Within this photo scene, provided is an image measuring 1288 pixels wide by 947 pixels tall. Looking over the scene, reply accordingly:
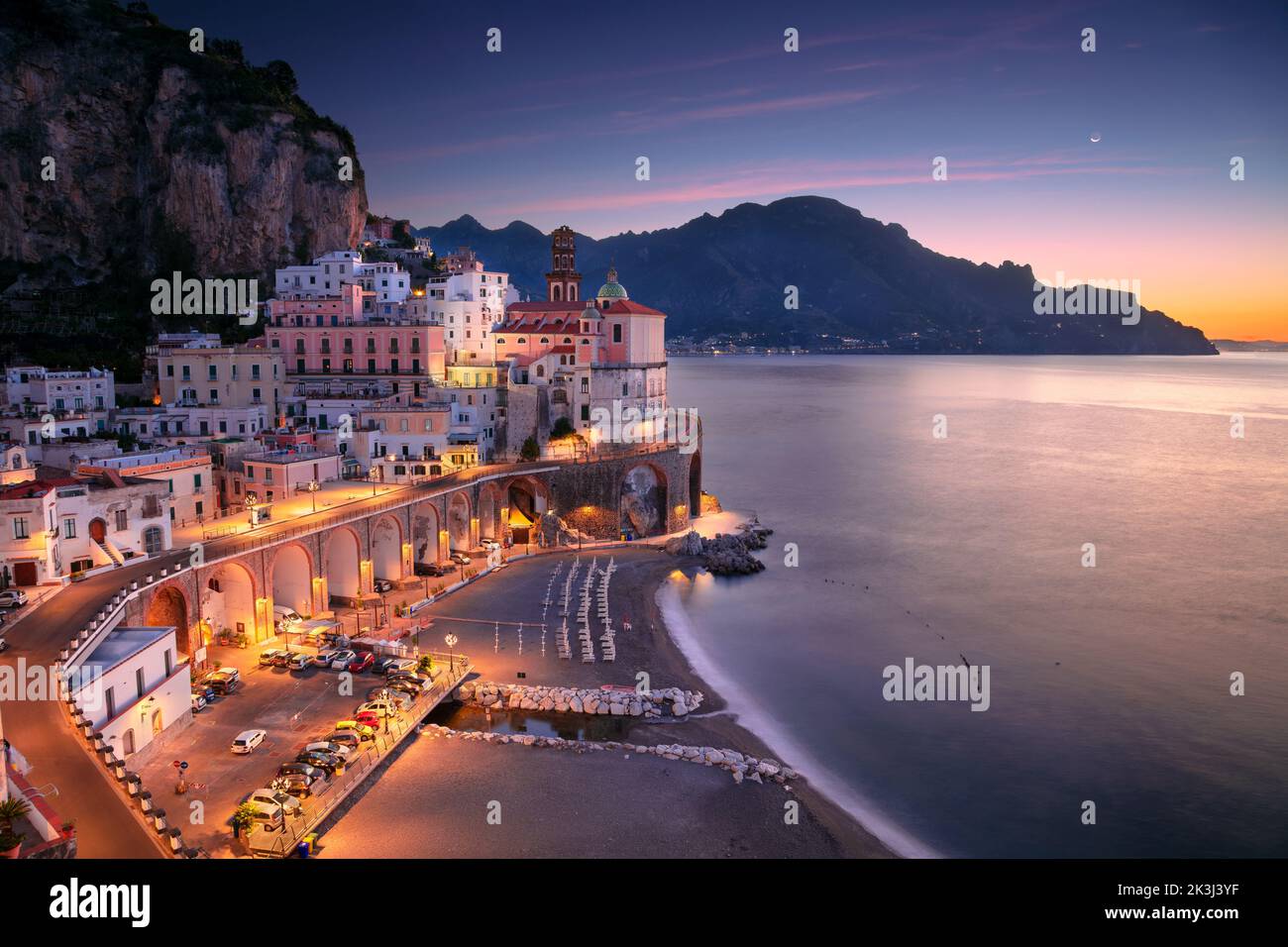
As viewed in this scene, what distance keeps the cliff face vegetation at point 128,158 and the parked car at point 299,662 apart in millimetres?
49299

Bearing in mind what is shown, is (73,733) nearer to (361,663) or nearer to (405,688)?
(405,688)

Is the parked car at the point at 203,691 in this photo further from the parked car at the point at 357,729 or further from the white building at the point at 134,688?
the parked car at the point at 357,729

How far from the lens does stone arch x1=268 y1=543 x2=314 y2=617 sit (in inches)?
1300

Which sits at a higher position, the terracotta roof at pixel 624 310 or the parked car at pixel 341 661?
the terracotta roof at pixel 624 310

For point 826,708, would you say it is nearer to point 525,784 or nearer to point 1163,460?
point 525,784

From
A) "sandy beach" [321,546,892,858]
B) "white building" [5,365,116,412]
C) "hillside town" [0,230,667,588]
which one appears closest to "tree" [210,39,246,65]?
"hillside town" [0,230,667,588]

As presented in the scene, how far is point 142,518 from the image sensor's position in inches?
1201

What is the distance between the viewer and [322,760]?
22.0m

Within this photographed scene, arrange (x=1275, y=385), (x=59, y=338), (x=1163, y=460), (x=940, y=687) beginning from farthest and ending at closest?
(x=1275, y=385) < (x=1163, y=460) < (x=59, y=338) < (x=940, y=687)

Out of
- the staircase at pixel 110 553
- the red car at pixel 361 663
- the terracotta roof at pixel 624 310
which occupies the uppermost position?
the terracotta roof at pixel 624 310

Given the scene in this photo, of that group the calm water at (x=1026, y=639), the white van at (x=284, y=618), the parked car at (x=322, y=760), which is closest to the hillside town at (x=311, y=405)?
the white van at (x=284, y=618)

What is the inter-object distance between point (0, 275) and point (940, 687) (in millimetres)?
66645

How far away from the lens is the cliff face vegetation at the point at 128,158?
2534 inches

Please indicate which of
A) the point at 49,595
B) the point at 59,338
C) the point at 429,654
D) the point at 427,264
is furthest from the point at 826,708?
the point at 427,264
